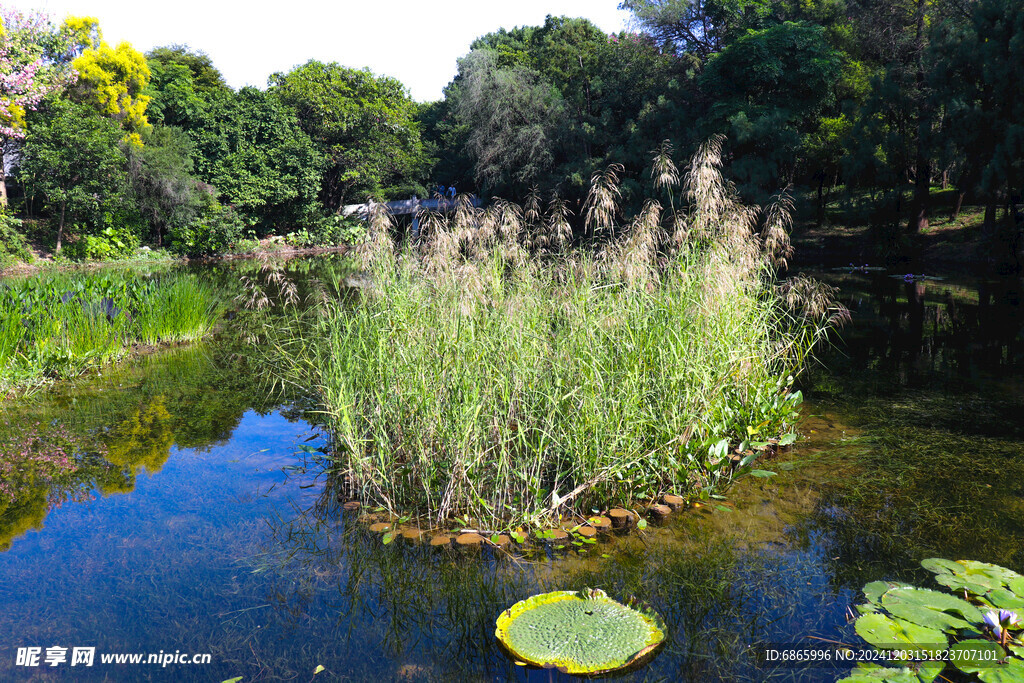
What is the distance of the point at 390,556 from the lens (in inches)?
145

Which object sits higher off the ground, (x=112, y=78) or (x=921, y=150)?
(x=112, y=78)

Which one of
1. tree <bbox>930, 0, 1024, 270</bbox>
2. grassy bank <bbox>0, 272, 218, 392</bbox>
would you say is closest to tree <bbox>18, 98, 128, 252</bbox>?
grassy bank <bbox>0, 272, 218, 392</bbox>

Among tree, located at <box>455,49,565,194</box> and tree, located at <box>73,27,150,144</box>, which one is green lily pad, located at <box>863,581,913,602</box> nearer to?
tree, located at <box>455,49,565,194</box>

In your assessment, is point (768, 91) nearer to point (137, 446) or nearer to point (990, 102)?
point (990, 102)

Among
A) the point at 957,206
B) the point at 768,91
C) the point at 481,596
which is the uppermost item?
the point at 768,91

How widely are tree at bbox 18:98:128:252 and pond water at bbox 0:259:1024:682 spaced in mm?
15279

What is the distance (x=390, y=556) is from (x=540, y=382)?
4.54 feet

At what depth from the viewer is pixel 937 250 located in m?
18.7

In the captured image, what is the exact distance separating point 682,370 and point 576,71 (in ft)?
82.4

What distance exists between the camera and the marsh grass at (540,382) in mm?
3973

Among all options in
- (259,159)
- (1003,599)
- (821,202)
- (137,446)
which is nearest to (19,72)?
(259,159)

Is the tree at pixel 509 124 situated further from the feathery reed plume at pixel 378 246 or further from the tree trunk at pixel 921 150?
the feathery reed plume at pixel 378 246

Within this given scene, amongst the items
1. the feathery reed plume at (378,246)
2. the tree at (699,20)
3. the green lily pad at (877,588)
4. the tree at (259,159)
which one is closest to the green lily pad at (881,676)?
the green lily pad at (877,588)

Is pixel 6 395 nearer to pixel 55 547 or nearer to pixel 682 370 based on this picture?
pixel 55 547
